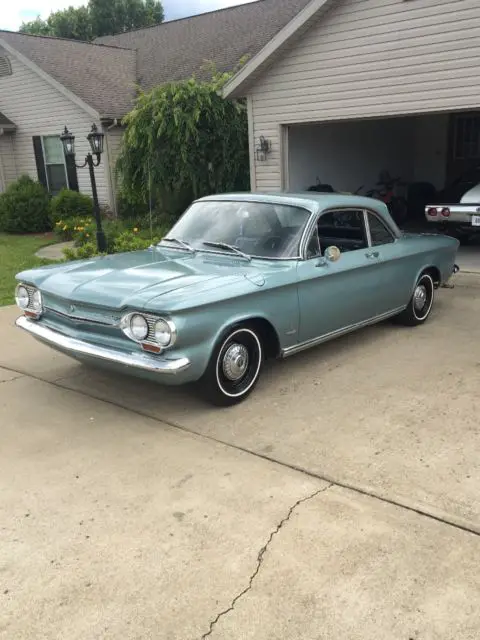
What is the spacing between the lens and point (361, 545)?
2971mm

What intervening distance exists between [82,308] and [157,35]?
19510 millimetres

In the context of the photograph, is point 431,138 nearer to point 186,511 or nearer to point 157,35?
point 157,35

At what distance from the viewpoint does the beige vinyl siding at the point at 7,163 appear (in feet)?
59.9

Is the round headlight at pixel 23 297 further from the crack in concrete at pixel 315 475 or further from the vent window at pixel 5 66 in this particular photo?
the vent window at pixel 5 66

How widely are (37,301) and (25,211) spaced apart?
12.0 meters

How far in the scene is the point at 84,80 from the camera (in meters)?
17.0

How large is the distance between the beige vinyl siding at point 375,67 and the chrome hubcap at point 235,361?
629 cm

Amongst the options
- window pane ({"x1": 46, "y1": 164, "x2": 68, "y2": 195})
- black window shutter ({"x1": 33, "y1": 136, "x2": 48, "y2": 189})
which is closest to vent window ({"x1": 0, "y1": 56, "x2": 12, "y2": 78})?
black window shutter ({"x1": 33, "y1": 136, "x2": 48, "y2": 189})

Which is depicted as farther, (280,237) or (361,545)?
(280,237)

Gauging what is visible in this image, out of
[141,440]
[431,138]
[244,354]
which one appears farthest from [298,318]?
[431,138]

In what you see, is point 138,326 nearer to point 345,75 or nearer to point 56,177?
point 345,75

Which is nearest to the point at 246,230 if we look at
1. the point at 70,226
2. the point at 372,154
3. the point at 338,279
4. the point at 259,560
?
the point at 338,279

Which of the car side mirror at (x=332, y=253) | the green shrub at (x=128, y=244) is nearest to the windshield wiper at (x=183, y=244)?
the car side mirror at (x=332, y=253)

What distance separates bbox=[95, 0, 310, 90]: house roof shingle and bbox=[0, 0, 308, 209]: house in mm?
A: 44
